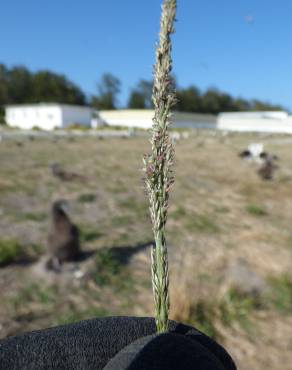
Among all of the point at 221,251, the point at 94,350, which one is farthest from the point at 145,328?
the point at 221,251

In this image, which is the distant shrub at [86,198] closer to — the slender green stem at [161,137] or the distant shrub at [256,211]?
the distant shrub at [256,211]

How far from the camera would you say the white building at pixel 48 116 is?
50500 millimetres

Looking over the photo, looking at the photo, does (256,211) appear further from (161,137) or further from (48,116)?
(48,116)

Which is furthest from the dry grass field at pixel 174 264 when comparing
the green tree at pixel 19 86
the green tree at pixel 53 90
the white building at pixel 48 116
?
the green tree at pixel 19 86

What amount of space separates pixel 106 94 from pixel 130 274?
70.9m

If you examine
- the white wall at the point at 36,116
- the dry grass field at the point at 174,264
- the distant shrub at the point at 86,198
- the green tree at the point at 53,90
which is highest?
the green tree at the point at 53,90

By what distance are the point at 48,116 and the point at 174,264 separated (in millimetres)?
49948

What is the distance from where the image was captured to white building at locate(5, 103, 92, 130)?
50.5 metres

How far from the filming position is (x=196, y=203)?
8.08 m

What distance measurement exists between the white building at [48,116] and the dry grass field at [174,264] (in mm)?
42590

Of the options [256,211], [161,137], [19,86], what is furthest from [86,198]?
[19,86]

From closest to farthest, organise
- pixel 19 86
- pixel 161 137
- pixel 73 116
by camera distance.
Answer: pixel 161 137 → pixel 73 116 → pixel 19 86

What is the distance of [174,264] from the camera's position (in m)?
4.59

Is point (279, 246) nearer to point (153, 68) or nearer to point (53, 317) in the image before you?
point (53, 317)
